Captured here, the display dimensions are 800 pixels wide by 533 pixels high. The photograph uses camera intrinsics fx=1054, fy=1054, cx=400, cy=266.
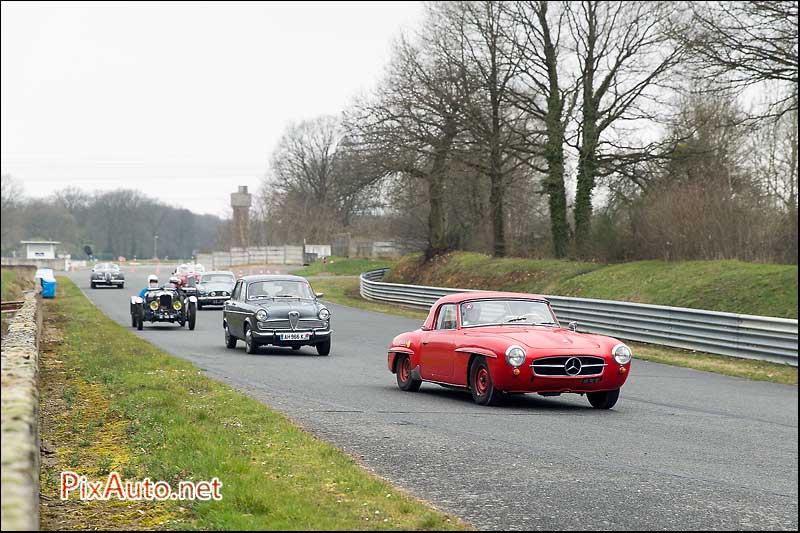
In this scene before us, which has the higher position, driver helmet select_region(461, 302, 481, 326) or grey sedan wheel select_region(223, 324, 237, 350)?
driver helmet select_region(461, 302, 481, 326)

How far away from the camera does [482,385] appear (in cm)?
1267

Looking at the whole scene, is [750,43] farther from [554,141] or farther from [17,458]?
[17,458]

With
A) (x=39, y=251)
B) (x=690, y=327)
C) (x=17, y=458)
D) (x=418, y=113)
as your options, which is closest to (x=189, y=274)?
(x=418, y=113)

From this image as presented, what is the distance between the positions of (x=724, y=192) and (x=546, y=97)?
1196cm

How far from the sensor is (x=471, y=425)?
1080 cm

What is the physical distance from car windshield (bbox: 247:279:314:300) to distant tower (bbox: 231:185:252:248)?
92.0m

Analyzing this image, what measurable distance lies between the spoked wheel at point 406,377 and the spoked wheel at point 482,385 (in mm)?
1495

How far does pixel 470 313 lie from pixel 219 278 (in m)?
25.4

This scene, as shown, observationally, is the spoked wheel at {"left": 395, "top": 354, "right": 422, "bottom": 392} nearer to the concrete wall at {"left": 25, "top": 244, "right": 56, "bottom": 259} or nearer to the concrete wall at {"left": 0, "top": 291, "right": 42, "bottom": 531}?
the concrete wall at {"left": 0, "top": 291, "right": 42, "bottom": 531}

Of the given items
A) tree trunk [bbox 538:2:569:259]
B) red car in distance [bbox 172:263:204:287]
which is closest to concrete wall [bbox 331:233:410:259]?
red car in distance [bbox 172:263:204:287]

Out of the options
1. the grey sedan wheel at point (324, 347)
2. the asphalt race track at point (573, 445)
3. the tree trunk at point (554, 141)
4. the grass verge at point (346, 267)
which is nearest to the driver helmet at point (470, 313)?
the asphalt race track at point (573, 445)

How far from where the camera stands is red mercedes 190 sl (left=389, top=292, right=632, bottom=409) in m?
12.0

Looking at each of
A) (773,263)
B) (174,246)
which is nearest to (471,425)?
(773,263)

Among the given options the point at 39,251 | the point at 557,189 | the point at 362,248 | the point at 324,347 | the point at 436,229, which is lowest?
the point at 324,347
